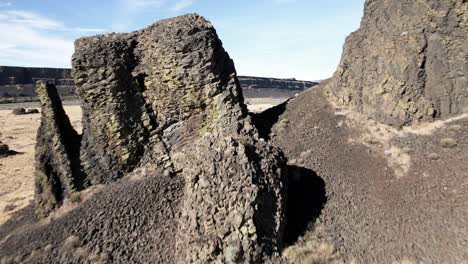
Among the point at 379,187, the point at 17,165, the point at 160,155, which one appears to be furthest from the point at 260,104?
the point at 379,187

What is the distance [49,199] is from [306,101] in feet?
50.4

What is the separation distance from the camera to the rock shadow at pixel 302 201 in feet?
50.9

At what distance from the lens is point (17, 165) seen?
138 feet

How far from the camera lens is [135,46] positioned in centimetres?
1966

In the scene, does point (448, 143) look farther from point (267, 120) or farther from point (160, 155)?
point (160, 155)

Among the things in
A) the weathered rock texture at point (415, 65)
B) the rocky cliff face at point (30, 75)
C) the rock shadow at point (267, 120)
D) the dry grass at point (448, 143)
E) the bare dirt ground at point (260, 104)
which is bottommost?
the bare dirt ground at point (260, 104)

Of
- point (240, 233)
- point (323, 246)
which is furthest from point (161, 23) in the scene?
point (323, 246)

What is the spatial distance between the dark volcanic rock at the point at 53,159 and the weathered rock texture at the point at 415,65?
1519 cm

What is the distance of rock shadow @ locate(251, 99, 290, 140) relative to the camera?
872 inches

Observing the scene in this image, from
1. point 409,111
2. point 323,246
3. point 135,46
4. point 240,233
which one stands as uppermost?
point 135,46

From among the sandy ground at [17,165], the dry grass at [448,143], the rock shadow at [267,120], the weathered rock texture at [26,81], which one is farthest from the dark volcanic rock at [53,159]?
the weathered rock texture at [26,81]

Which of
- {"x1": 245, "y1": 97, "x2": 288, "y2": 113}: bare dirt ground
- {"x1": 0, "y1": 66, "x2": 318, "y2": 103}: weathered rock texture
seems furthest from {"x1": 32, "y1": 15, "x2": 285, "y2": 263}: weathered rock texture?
{"x1": 0, "y1": 66, "x2": 318, "y2": 103}: weathered rock texture

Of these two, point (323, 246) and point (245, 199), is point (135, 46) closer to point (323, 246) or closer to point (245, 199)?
point (245, 199)

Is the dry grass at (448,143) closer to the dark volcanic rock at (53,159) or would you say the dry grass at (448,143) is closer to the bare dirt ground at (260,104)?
the dark volcanic rock at (53,159)
